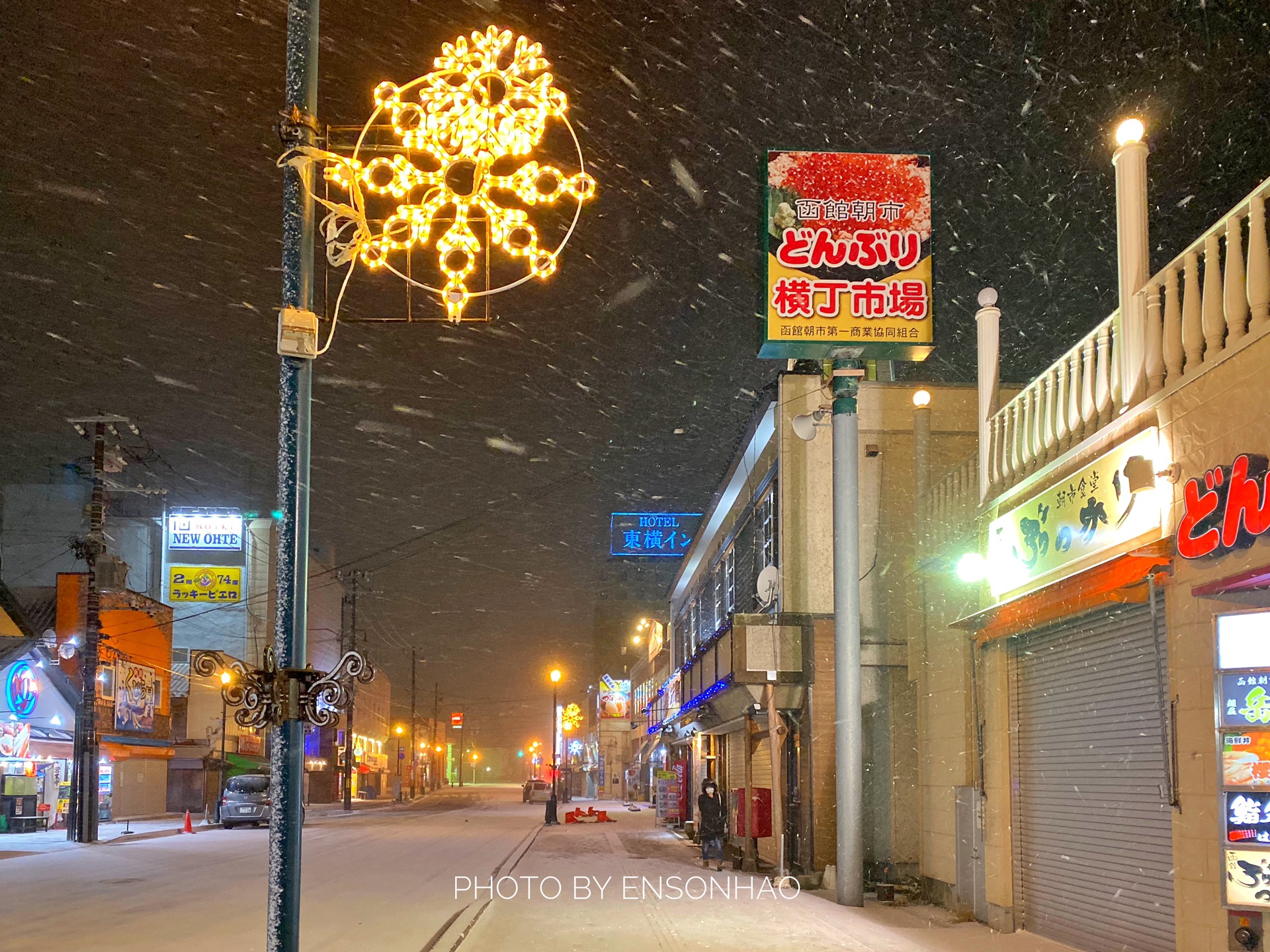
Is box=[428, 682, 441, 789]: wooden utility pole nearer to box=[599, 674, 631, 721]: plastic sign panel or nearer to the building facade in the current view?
box=[599, 674, 631, 721]: plastic sign panel

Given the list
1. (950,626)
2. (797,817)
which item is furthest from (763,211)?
(797,817)

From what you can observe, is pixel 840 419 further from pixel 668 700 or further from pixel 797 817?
pixel 668 700

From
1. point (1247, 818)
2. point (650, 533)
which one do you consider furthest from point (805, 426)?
point (650, 533)

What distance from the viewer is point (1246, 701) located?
8.57m

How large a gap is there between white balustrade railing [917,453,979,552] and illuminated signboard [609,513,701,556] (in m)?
33.6

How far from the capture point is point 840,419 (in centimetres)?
1812

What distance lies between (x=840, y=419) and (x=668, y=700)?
25.2m

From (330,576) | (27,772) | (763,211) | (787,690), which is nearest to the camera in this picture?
(763,211)

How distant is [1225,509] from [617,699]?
78.2 m

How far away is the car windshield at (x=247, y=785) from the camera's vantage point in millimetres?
41781

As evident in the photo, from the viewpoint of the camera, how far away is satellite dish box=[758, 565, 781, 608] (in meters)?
21.8

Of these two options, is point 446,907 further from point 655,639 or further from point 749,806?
point 655,639

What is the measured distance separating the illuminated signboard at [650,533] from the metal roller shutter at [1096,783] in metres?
37.8

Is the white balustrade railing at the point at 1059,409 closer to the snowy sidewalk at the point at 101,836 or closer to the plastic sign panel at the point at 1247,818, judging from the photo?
the plastic sign panel at the point at 1247,818
